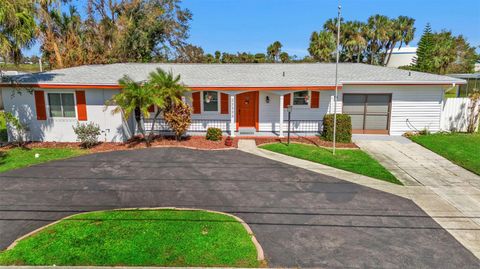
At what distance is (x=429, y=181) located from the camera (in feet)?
31.8

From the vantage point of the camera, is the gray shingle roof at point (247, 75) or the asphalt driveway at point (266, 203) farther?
the gray shingle roof at point (247, 75)

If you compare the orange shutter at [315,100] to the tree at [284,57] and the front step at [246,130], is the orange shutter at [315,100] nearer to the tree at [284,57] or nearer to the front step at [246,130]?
the front step at [246,130]

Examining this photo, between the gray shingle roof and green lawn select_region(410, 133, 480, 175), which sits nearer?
green lawn select_region(410, 133, 480, 175)

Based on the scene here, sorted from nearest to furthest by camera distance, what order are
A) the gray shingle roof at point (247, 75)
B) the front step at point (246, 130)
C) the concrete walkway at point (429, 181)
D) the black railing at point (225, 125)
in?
the concrete walkway at point (429, 181) < the gray shingle roof at point (247, 75) < the black railing at point (225, 125) < the front step at point (246, 130)

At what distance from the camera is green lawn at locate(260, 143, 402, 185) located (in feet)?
34.2

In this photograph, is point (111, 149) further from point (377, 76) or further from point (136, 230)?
point (377, 76)

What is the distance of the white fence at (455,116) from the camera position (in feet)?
54.2

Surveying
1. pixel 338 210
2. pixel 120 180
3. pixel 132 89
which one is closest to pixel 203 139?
pixel 132 89

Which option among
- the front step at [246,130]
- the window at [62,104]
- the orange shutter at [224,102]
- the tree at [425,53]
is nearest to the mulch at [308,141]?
the front step at [246,130]

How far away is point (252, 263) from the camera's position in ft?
17.3

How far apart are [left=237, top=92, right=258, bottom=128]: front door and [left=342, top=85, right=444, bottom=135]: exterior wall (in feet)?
16.1

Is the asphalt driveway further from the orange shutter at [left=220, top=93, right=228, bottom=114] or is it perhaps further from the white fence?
the white fence

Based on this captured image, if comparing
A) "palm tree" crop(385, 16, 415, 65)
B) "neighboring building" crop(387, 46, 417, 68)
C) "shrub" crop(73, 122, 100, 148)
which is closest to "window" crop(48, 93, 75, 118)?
"shrub" crop(73, 122, 100, 148)

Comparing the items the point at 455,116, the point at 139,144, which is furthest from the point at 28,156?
the point at 455,116
